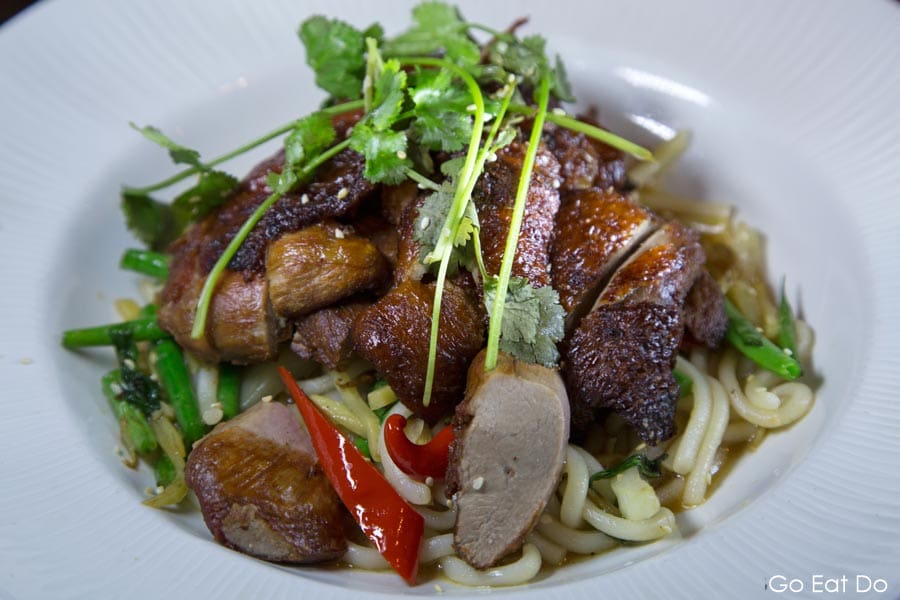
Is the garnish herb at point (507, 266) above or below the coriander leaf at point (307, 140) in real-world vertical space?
below

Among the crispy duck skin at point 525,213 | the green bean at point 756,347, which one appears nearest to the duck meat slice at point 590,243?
the crispy duck skin at point 525,213

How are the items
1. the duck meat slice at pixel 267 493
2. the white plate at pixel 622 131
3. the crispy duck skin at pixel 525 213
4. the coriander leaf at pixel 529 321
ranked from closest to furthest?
the white plate at pixel 622 131
the coriander leaf at pixel 529 321
the duck meat slice at pixel 267 493
the crispy duck skin at pixel 525 213

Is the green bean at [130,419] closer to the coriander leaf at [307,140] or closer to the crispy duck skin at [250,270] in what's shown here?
the crispy duck skin at [250,270]

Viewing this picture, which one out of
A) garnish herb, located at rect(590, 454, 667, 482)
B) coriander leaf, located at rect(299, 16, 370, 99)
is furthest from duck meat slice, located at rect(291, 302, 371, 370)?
garnish herb, located at rect(590, 454, 667, 482)

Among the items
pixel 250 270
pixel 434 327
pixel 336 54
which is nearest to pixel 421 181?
pixel 434 327

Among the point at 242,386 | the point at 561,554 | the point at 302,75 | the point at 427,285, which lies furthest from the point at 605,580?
the point at 302,75

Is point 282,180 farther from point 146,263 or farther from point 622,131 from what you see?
point 622,131
